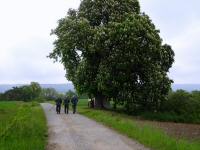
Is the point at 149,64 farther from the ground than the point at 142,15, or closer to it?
closer to it

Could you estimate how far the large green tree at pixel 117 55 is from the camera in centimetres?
5419

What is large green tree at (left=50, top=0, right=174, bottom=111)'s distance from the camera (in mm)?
54188

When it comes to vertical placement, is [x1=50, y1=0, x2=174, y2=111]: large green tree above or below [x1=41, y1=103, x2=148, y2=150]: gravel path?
above

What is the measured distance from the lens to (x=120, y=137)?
27.2 m

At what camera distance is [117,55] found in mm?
53750

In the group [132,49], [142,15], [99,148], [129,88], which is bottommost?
[99,148]

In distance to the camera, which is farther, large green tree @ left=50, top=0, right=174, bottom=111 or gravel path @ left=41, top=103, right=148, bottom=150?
large green tree @ left=50, top=0, right=174, bottom=111

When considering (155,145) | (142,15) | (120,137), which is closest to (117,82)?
(142,15)

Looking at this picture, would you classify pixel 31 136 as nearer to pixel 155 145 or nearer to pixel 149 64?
pixel 155 145

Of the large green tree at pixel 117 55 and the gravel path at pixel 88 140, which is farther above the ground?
the large green tree at pixel 117 55

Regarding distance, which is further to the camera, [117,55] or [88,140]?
[117,55]

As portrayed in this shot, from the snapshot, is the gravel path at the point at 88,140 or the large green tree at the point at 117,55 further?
the large green tree at the point at 117,55

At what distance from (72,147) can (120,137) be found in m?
4.84

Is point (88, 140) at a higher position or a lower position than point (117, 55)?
lower
